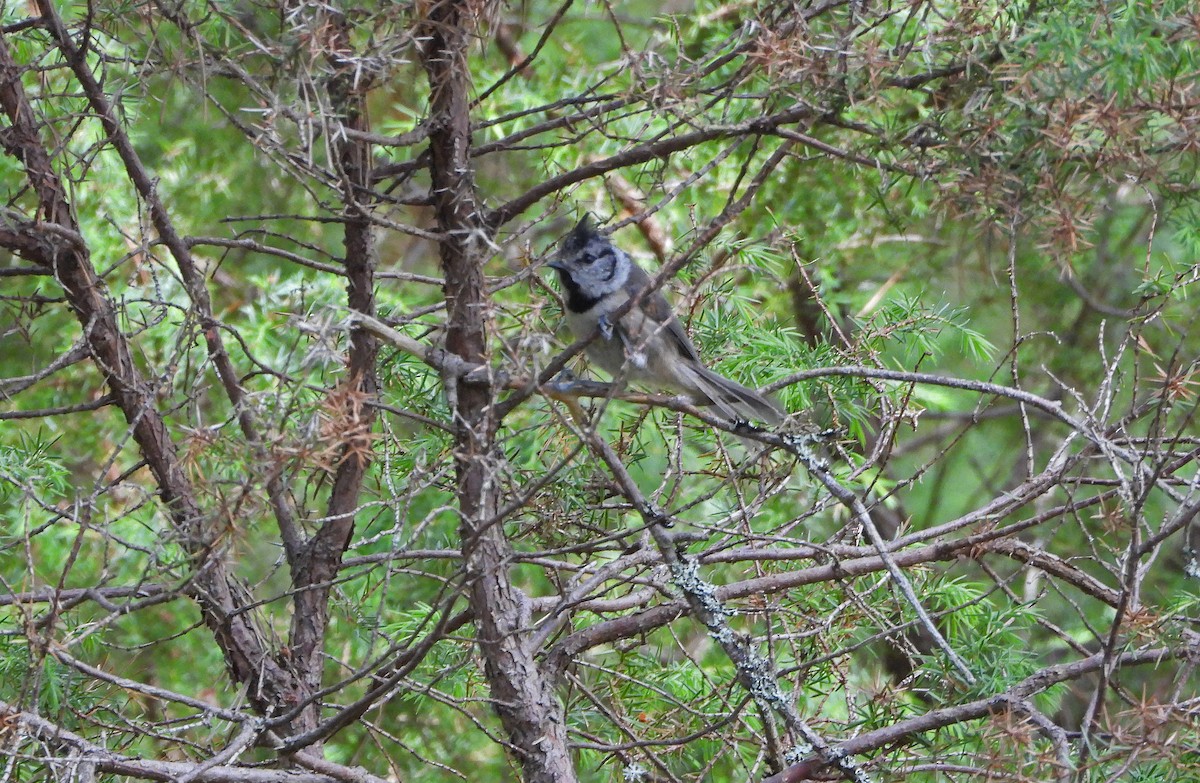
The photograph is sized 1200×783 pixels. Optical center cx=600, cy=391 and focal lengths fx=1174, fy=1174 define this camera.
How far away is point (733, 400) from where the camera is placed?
2.87 metres

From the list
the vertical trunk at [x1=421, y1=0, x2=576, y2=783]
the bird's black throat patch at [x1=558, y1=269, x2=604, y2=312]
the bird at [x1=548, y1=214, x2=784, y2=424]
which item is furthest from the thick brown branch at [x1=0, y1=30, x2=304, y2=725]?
the bird's black throat patch at [x1=558, y1=269, x2=604, y2=312]

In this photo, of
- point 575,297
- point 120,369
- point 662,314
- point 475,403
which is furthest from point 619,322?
point 120,369

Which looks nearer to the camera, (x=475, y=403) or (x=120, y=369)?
(x=475, y=403)

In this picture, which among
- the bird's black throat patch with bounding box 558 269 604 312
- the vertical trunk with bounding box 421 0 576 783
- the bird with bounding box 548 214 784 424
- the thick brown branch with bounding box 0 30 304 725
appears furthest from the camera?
the bird's black throat patch with bounding box 558 269 604 312

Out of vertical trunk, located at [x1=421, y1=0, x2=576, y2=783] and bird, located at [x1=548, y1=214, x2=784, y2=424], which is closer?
vertical trunk, located at [x1=421, y1=0, x2=576, y2=783]

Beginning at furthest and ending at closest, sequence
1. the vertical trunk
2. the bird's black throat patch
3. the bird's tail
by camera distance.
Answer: the bird's black throat patch < the bird's tail < the vertical trunk

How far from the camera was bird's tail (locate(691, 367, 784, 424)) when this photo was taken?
2721 mm

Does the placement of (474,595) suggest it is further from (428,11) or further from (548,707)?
(428,11)

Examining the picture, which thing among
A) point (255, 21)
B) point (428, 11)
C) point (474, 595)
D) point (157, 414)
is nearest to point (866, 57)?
point (428, 11)

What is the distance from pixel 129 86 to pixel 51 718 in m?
1.33

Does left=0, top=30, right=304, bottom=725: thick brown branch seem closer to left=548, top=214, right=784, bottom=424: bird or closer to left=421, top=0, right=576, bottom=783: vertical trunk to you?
left=421, top=0, right=576, bottom=783: vertical trunk

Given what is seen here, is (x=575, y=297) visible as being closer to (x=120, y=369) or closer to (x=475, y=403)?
(x=475, y=403)

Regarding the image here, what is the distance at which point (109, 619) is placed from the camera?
1.91 metres

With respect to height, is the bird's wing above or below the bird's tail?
above
